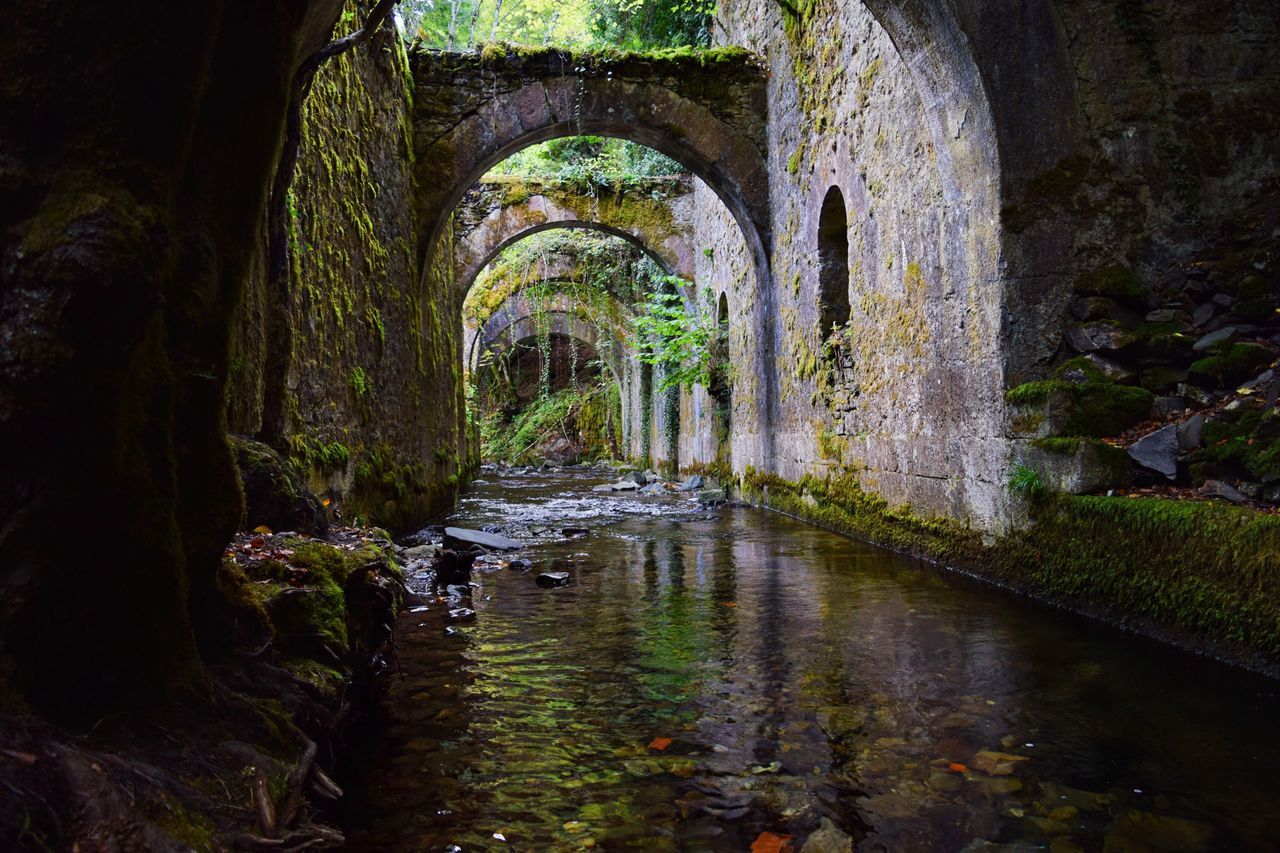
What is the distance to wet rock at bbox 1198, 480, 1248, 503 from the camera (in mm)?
2853

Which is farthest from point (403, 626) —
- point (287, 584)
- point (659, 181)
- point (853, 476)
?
point (659, 181)

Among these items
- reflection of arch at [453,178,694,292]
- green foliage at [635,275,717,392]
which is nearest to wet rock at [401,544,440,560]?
green foliage at [635,275,717,392]

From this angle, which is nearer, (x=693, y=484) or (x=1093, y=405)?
(x=1093, y=405)

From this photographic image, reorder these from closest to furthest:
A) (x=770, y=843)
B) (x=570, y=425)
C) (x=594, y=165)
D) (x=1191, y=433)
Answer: (x=770, y=843) → (x=1191, y=433) → (x=594, y=165) → (x=570, y=425)

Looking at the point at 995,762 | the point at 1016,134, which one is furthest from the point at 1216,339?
the point at 995,762

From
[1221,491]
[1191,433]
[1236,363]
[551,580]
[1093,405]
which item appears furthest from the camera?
[551,580]

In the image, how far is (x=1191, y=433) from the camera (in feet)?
10.6

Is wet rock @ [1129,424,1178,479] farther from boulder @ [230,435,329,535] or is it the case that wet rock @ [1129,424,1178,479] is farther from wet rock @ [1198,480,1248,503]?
boulder @ [230,435,329,535]

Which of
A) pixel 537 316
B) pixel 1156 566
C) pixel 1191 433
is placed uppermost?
pixel 537 316

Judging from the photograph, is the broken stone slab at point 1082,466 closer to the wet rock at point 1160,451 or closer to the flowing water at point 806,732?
the wet rock at point 1160,451

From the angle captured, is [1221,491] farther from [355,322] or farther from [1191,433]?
[355,322]

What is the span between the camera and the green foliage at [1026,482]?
3707 millimetres

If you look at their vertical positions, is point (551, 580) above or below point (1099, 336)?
below

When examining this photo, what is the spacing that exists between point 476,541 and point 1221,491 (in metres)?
4.34
